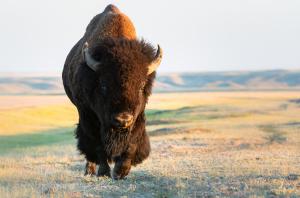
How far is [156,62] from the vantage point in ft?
39.8

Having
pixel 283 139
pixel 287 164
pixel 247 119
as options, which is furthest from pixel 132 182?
pixel 247 119

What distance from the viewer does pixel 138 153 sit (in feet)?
41.8

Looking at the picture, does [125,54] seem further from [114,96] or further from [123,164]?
[123,164]

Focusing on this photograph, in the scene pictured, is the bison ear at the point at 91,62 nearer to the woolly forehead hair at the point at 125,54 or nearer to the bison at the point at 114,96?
the bison at the point at 114,96

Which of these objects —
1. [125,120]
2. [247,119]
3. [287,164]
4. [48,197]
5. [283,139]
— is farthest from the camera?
[247,119]

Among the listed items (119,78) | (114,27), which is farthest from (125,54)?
(114,27)

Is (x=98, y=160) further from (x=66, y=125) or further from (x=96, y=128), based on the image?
(x=66, y=125)

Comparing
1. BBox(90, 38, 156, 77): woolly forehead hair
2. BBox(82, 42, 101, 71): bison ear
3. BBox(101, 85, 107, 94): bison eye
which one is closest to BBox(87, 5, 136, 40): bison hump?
BBox(90, 38, 156, 77): woolly forehead hair

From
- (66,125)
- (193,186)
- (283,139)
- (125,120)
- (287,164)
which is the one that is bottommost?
(66,125)

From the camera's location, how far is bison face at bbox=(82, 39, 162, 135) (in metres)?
10.9

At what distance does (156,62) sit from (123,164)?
2105 millimetres

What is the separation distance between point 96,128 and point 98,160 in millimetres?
669

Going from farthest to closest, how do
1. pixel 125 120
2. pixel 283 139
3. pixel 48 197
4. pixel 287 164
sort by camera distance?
pixel 283 139, pixel 287 164, pixel 125 120, pixel 48 197

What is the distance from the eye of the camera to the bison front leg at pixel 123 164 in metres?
12.4
